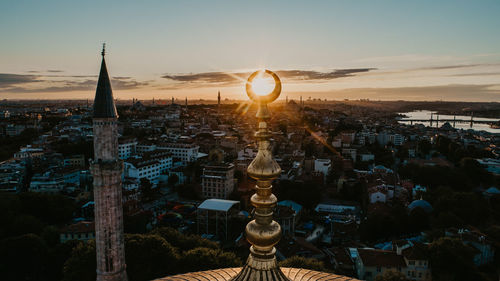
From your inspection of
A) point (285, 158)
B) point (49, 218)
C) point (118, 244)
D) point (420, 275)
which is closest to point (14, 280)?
point (49, 218)

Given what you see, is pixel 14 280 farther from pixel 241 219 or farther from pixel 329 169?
pixel 329 169

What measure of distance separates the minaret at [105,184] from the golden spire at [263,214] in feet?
24.0

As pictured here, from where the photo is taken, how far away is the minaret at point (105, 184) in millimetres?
8453

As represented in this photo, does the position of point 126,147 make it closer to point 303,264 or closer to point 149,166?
point 149,166

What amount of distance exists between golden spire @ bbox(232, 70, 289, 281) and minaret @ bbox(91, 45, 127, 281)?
24.0ft

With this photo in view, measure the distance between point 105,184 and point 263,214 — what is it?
293 inches

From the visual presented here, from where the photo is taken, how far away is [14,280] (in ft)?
42.5

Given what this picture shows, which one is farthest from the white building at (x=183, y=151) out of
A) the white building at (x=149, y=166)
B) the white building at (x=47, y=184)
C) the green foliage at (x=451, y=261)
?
the green foliage at (x=451, y=261)

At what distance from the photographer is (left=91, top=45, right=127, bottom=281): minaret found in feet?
27.7

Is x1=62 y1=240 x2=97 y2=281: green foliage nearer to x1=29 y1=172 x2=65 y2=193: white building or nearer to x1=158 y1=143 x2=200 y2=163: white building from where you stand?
x1=29 y1=172 x2=65 y2=193: white building

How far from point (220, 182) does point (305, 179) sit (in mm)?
5870

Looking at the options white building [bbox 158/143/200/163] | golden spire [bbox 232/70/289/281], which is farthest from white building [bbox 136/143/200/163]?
golden spire [bbox 232/70/289/281]

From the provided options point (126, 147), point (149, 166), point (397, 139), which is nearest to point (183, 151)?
point (126, 147)

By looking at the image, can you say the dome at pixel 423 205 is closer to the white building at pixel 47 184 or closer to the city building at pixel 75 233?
the city building at pixel 75 233
